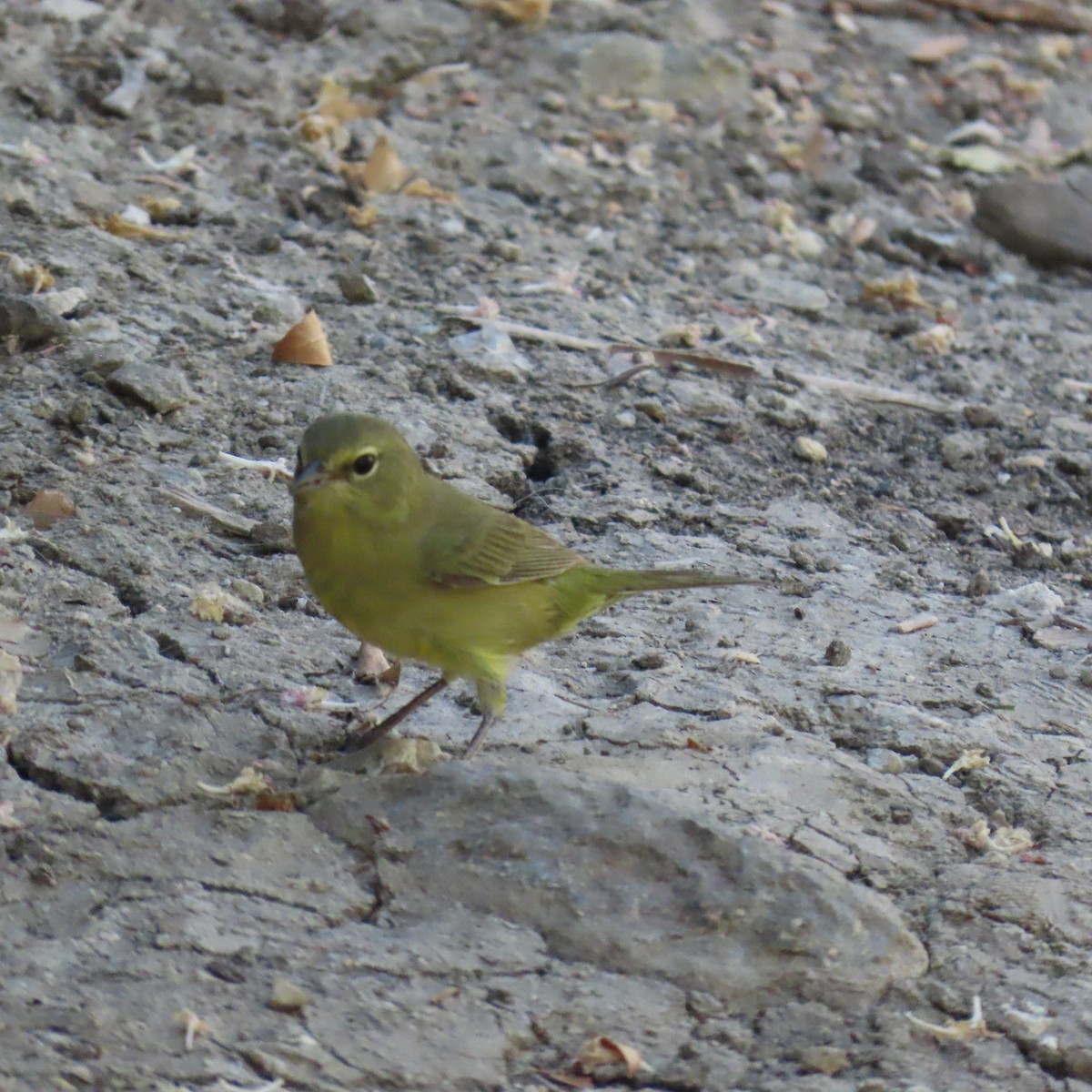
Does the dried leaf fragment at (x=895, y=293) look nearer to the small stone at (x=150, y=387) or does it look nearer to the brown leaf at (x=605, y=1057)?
the small stone at (x=150, y=387)

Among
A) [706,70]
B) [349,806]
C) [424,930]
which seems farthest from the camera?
[706,70]

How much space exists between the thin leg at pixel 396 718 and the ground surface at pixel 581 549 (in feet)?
0.36

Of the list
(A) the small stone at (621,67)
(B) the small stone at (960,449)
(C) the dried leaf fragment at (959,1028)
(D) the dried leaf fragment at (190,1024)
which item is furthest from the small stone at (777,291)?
(D) the dried leaf fragment at (190,1024)

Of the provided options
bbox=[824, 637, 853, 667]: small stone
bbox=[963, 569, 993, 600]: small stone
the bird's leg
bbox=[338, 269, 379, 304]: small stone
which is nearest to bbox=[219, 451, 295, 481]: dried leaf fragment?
bbox=[338, 269, 379, 304]: small stone

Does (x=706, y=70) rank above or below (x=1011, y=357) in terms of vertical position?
above

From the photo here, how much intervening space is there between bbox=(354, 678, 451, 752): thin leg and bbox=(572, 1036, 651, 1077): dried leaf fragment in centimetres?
103

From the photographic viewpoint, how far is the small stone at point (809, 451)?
5.73 m

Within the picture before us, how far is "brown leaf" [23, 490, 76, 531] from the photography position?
446 centimetres

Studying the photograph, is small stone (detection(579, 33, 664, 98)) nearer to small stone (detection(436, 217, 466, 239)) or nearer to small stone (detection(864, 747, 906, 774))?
small stone (detection(436, 217, 466, 239))

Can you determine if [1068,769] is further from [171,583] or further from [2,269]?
[2,269]

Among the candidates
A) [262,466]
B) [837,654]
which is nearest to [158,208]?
[262,466]

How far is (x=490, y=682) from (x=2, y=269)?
99.0 inches

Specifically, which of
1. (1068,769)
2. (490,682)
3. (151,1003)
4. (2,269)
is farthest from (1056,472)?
(151,1003)

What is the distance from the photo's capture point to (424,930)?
10.5 ft
